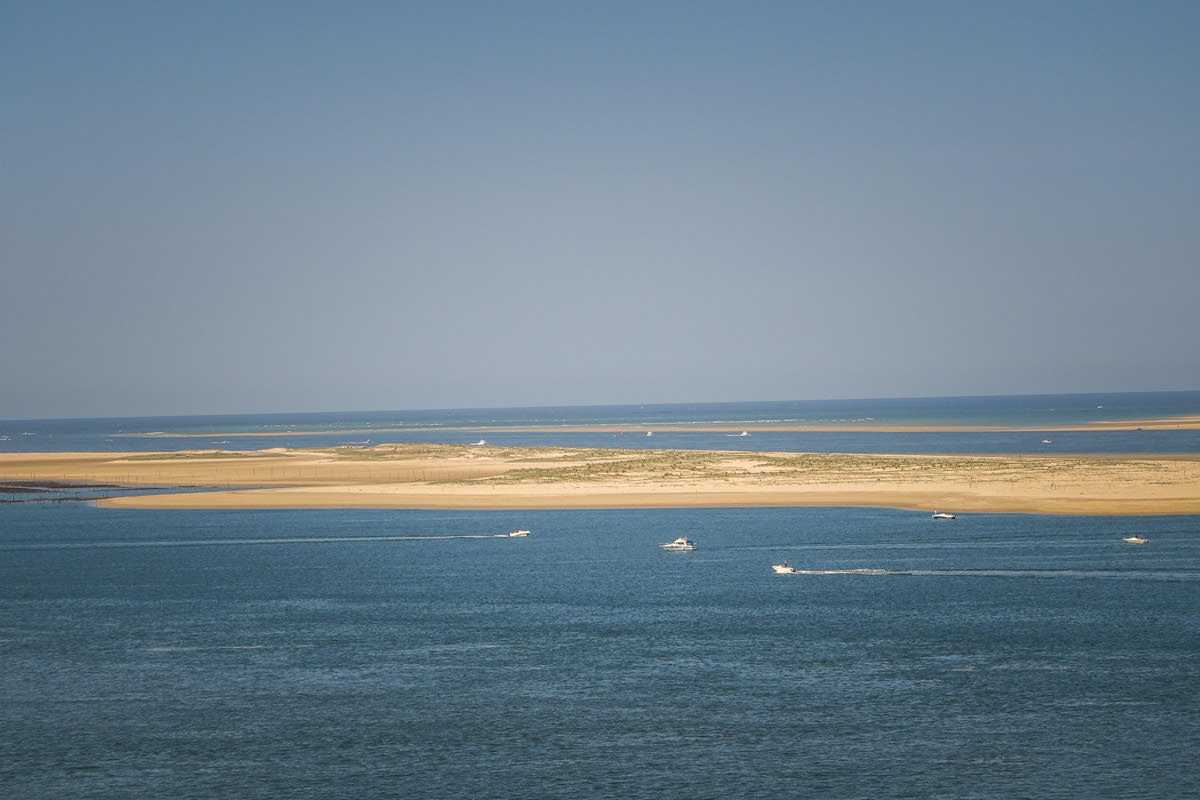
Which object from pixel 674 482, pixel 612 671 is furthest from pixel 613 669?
pixel 674 482

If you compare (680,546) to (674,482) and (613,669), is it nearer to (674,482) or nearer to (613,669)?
(613,669)

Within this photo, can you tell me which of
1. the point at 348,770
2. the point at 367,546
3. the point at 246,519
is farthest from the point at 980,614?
the point at 246,519

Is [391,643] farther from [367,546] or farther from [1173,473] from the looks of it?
[1173,473]

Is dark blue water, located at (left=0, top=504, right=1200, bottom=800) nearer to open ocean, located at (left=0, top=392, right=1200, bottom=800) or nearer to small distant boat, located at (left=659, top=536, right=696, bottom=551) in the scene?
open ocean, located at (left=0, top=392, right=1200, bottom=800)

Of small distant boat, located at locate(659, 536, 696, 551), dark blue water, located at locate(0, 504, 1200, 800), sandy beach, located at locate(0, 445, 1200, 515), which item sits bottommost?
dark blue water, located at locate(0, 504, 1200, 800)

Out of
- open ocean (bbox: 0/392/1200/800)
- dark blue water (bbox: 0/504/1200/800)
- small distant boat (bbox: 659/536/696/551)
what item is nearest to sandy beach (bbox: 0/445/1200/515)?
open ocean (bbox: 0/392/1200/800)
